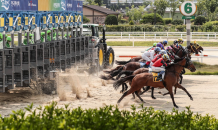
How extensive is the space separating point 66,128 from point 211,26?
37.6 meters

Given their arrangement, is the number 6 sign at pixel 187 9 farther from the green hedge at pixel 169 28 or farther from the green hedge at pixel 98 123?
the green hedge at pixel 169 28

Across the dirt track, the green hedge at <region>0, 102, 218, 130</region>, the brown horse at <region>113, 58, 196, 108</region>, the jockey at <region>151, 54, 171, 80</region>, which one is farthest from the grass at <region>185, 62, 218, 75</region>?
the green hedge at <region>0, 102, 218, 130</region>

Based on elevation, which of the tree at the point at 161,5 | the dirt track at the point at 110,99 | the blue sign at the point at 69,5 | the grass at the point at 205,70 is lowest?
the dirt track at the point at 110,99

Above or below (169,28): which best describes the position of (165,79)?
below

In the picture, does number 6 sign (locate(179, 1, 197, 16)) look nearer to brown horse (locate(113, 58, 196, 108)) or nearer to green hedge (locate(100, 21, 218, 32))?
brown horse (locate(113, 58, 196, 108))

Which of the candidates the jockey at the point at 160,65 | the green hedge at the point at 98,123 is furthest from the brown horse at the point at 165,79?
the green hedge at the point at 98,123

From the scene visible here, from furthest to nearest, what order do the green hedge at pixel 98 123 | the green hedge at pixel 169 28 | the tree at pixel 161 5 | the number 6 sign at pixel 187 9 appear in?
the tree at pixel 161 5, the green hedge at pixel 169 28, the number 6 sign at pixel 187 9, the green hedge at pixel 98 123

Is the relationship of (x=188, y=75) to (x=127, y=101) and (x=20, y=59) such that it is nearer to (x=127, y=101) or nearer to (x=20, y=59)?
(x=127, y=101)

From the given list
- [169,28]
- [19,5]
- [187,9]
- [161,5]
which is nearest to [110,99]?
[19,5]

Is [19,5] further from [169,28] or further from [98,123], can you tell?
[169,28]

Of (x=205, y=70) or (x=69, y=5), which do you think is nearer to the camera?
(x=69, y=5)

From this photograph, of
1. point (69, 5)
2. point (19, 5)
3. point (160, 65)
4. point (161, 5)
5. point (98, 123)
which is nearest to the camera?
point (98, 123)

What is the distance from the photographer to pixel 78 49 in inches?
510

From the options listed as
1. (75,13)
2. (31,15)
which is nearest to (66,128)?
(31,15)
